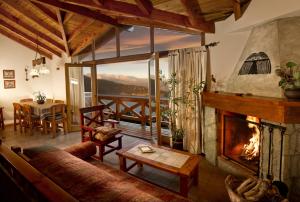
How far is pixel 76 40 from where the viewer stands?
19.2 feet

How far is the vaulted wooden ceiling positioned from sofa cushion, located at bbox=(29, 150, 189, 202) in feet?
7.38

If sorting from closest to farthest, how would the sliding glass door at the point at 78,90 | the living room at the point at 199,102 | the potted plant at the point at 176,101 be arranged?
1. the living room at the point at 199,102
2. the potted plant at the point at 176,101
3. the sliding glass door at the point at 78,90

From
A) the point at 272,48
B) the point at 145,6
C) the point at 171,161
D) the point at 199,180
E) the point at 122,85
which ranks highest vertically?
the point at 145,6

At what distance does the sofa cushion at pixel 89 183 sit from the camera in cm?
165

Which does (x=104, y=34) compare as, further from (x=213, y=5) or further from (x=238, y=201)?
(x=238, y=201)

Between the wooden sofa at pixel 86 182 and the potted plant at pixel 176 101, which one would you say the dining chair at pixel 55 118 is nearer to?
→ the potted plant at pixel 176 101

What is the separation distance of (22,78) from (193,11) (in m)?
6.26

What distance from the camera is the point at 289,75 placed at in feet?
7.64

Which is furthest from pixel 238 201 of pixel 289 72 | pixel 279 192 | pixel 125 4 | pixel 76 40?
pixel 76 40

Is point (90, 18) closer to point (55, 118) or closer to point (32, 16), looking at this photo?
point (32, 16)

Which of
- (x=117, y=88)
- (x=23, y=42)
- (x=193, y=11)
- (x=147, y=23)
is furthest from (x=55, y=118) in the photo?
(x=117, y=88)

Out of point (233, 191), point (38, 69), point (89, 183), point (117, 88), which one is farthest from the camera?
point (117, 88)

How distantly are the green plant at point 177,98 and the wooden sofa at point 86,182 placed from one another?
194cm

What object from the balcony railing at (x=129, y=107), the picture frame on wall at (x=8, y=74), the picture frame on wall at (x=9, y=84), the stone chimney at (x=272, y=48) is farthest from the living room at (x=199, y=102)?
the picture frame on wall at (x=9, y=84)
